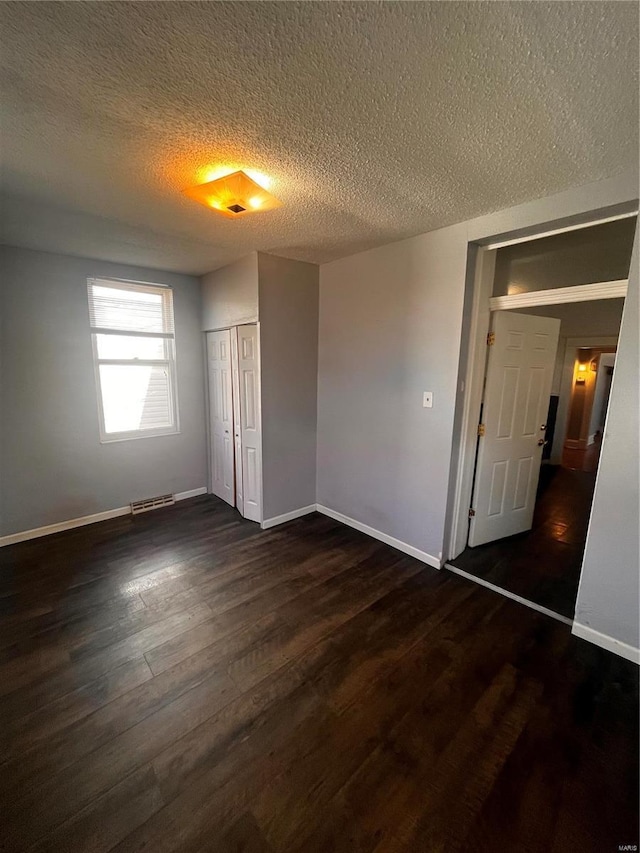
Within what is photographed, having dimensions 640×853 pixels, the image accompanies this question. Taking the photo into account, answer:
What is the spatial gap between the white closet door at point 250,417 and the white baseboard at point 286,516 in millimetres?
84

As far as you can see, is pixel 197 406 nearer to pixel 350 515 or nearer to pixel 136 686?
pixel 350 515

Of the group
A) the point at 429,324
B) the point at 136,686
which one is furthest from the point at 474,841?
the point at 429,324

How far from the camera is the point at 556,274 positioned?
8.75ft

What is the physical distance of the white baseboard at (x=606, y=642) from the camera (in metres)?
1.90

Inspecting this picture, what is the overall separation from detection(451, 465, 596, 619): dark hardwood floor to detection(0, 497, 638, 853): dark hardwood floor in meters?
0.22

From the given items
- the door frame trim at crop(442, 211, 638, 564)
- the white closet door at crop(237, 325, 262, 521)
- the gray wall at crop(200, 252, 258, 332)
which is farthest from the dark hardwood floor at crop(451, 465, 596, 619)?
the gray wall at crop(200, 252, 258, 332)

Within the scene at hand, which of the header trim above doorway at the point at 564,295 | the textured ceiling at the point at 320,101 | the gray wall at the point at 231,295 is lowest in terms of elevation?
the header trim above doorway at the point at 564,295

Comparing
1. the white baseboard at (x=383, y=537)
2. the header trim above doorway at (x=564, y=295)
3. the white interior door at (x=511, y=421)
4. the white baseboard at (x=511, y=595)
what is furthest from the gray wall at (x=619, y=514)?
the white baseboard at (x=383, y=537)

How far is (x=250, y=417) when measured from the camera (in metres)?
3.31

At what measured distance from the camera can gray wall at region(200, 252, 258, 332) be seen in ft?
9.98

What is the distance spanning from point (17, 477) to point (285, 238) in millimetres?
3098

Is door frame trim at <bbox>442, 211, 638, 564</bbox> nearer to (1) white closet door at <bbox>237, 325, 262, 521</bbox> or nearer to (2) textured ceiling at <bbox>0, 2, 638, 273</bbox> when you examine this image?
(2) textured ceiling at <bbox>0, 2, 638, 273</bbox>

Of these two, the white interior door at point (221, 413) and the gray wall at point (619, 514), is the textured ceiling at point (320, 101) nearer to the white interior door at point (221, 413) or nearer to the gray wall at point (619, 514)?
the gray wall at point (619, 514)

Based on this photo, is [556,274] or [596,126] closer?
[596,126]
